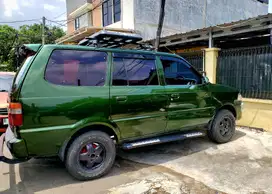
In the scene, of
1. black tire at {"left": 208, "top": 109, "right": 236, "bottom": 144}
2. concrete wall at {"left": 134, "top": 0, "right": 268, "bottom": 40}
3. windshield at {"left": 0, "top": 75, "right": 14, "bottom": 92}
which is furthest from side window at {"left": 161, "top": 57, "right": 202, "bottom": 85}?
concrete wall at {"left": 134, "top": 0, "right": 268, "bottom": 40}

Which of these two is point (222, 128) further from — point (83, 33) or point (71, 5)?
point (71, 5)

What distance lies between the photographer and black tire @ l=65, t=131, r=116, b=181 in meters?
3.37

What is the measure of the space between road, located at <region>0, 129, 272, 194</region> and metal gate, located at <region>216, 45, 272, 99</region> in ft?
6.02

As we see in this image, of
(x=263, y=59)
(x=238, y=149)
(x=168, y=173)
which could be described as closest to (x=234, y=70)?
(x=263, y=59)

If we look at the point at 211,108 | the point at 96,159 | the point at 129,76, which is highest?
the point at 129,76

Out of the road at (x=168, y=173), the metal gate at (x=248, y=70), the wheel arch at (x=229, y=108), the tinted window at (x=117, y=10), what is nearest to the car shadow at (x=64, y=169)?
the road at (x=168, y=173)

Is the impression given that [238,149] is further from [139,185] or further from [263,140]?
[139,185]

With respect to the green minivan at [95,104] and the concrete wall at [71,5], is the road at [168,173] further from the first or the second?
the concrete wall at [71,5]

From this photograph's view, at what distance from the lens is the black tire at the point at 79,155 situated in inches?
132

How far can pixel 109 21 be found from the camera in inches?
577

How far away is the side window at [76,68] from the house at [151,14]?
29.7 ft

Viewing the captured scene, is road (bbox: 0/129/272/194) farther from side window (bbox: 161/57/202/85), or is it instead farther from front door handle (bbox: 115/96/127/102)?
side window (bbox: 161/57/202/85)

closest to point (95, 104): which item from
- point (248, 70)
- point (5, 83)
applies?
point (5, 83)

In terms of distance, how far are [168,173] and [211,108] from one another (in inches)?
71.7
